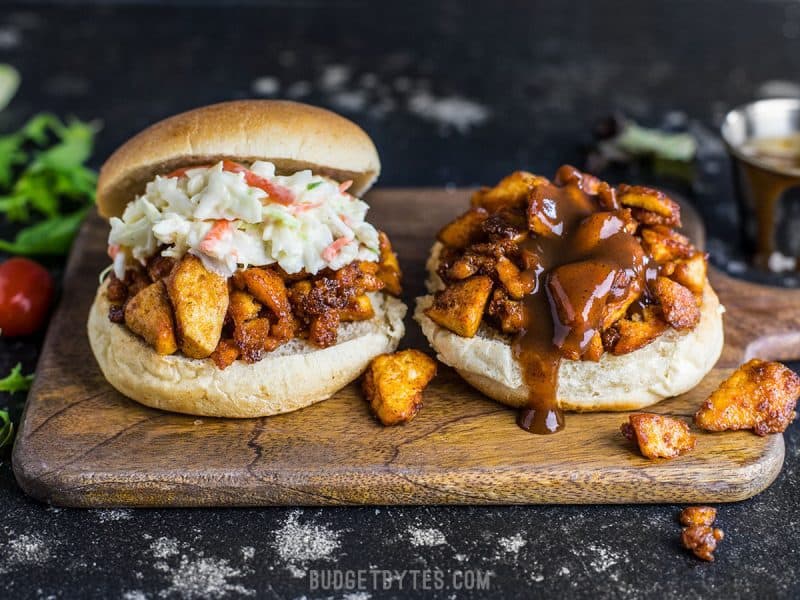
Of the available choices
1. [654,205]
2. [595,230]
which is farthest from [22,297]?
[654,205]

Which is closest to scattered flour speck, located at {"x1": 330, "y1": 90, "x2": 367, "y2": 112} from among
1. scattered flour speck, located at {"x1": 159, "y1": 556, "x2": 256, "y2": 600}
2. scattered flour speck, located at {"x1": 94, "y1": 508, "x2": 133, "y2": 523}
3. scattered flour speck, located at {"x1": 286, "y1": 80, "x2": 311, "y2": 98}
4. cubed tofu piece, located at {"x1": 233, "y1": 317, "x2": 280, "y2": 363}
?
scattered flour speck, located at {"x1": 286, "y1": 80, "x2": 311, "y2": 98}

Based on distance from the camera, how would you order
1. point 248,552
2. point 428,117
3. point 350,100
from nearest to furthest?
point 248,552 → point 428,117 → point 350,100

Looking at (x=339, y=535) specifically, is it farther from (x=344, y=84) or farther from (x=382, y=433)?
(x=344, y=84)

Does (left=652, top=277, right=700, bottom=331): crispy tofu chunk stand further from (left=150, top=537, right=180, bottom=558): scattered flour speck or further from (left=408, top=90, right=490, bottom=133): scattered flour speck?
(left=408, top=90, right=490, bottom=133): scattered flour speck

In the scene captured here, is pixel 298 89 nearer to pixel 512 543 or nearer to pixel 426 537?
pixel 426 537

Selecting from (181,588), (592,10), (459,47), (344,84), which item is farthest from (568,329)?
(592,10)

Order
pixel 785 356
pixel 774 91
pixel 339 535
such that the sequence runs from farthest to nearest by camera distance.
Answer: pixel 774 91
pixel 785 356
pixel 339 535
